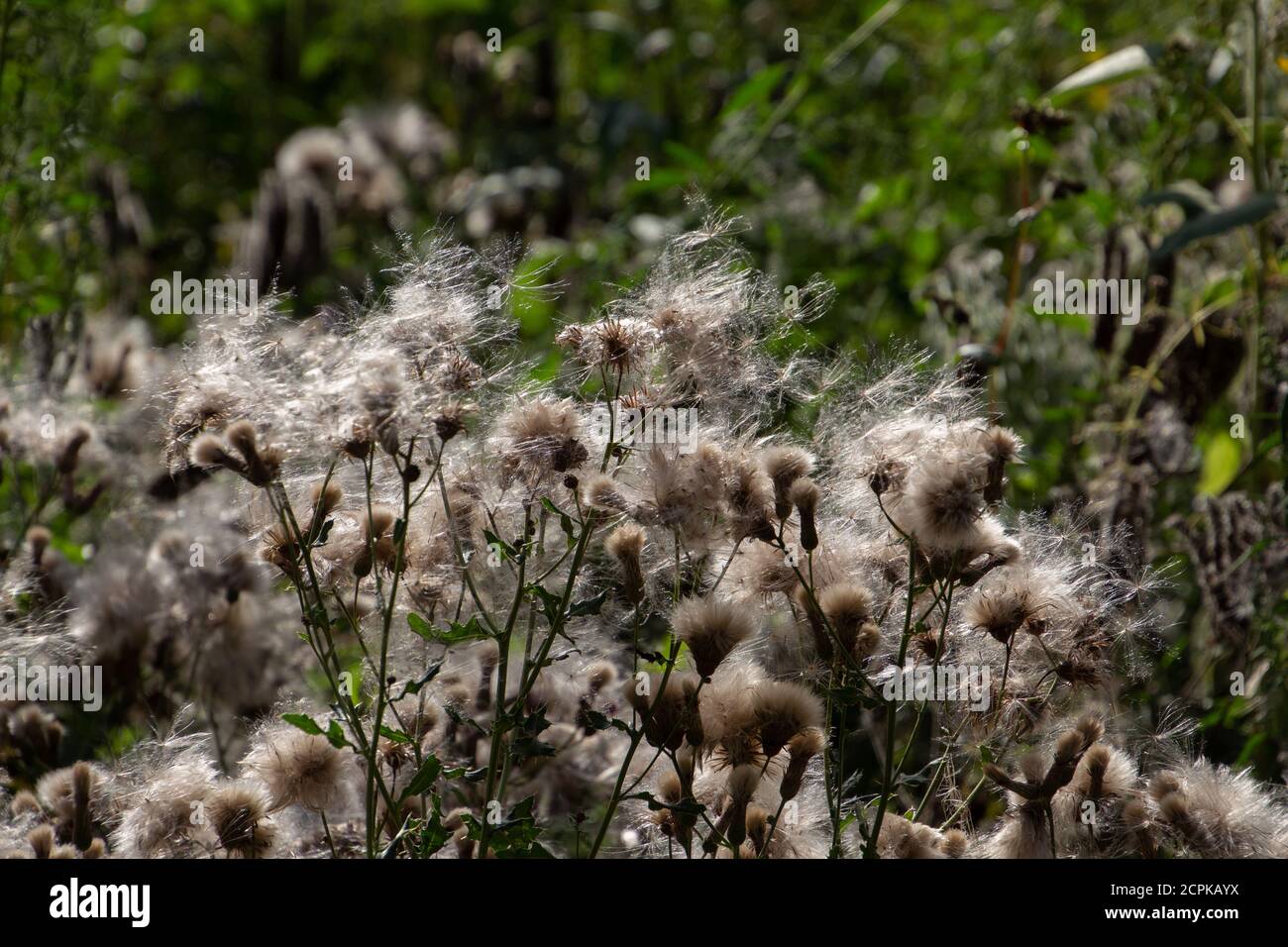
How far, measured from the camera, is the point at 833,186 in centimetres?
372

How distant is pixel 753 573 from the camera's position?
5.38 feet

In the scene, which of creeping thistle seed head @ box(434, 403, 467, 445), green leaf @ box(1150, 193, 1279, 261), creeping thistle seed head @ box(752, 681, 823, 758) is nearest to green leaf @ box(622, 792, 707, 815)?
creeping thistle seed head @ box(752, 681, 823, 758)

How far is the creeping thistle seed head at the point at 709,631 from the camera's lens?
1.48 metres

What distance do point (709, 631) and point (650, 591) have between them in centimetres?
17

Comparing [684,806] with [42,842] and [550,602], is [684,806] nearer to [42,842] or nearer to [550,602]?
[550,602]

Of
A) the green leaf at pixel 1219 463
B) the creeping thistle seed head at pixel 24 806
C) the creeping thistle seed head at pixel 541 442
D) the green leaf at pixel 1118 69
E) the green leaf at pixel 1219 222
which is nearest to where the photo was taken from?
the creeping thistle seed head at pixel 541 442

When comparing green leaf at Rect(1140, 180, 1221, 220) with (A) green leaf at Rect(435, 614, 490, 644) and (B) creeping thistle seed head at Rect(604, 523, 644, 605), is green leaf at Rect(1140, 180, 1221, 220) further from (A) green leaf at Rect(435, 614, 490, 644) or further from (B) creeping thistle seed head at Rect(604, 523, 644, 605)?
(A) green leaf at Rect(435, 614, 490, 644)

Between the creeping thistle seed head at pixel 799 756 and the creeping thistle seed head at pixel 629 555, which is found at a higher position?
the creeping thistle seed head at pixel 629 555

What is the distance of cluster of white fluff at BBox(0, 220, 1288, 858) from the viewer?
1490 mm

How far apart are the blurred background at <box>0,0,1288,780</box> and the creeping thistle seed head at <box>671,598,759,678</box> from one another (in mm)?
485

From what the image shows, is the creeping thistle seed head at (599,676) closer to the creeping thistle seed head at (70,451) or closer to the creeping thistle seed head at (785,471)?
the creeping thistle seed head at (785,471)

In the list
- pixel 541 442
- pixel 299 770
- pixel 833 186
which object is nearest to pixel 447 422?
pixel 541 442

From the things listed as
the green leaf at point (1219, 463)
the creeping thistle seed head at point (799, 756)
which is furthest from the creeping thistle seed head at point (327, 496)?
the green leaf at point (1219, 463)
